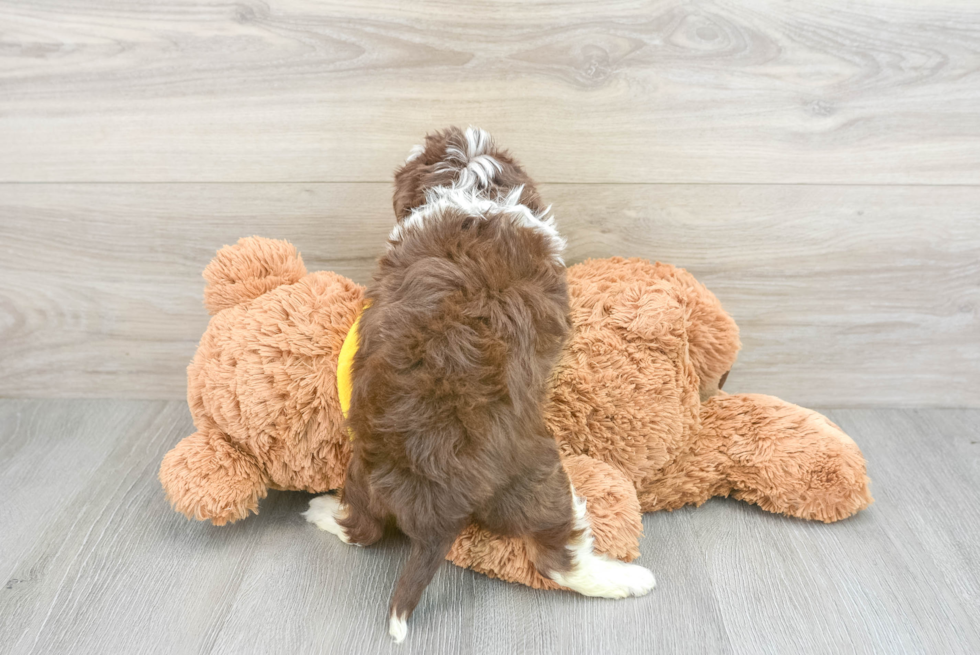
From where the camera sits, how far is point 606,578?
792 millimetres

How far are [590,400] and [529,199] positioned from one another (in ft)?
0.83

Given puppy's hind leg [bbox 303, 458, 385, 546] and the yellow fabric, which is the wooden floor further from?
the yellow fabric

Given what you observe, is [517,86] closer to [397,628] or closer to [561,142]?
[561,142]

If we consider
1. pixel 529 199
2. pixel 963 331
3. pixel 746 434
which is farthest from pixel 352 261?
pixel 963 331

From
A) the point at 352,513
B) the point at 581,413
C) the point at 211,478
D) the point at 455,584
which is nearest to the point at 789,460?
the point at 581,413

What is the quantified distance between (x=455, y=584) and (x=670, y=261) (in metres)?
0.57

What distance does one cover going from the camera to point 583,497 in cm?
81

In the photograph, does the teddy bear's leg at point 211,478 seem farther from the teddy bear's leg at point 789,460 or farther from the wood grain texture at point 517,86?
the teddy bear's leg at point 789,460

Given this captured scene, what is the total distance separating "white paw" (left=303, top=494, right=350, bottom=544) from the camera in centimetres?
89

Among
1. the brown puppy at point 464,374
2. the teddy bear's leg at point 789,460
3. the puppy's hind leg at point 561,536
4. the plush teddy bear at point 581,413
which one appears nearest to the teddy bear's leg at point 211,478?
the plush teddy bear at point 581,413

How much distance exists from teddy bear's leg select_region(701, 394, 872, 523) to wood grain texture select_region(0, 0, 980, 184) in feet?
1.13

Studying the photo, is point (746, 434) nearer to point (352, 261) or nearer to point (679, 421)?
point (679, 421)

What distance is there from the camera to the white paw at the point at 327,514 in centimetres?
89

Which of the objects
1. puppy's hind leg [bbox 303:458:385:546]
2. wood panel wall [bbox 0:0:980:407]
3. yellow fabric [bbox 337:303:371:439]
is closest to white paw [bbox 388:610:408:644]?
puppy's hind leg [bbox 303:458:385:546]
